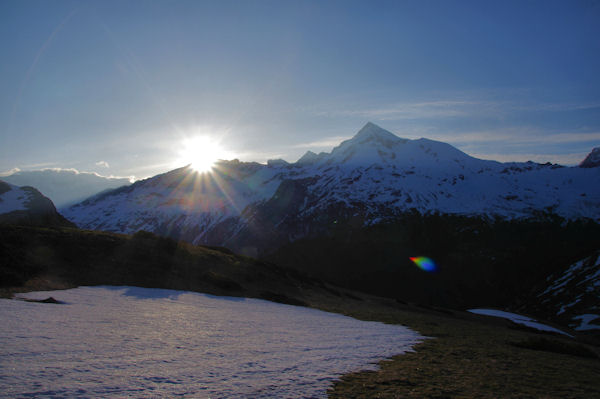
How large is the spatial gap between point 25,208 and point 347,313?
76.4 metres

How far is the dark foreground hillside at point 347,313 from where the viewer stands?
10.2m

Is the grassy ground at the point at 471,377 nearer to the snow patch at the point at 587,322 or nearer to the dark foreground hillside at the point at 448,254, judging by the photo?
the snow patch at the point at 587,322

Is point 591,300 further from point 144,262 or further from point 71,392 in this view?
point 71,392

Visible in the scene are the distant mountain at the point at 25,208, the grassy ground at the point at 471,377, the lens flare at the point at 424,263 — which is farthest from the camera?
the lens flare at the point at 424,263

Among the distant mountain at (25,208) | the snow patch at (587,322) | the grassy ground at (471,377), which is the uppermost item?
the distant mountain at (25,208)

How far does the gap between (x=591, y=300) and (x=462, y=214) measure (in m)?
103

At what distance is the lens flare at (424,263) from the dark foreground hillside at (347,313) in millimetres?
97836

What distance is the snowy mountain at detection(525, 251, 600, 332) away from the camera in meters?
71.2

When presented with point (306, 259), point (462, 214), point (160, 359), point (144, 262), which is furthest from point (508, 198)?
point (160, 359)

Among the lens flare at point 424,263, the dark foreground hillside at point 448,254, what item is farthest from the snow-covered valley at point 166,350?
the lens flare at point 424,263

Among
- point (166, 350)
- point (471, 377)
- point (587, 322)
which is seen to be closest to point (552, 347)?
point (471, 377)

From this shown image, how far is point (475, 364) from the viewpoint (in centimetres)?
1309

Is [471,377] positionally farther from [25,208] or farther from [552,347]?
[25,208]

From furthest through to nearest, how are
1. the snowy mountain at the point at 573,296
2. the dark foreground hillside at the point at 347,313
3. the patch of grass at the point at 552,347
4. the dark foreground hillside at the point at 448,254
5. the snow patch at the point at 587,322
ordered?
the dark foreground hillside at the point at 448,254 < the snowy mountain at the point at 573,296 < the snow patch at the point at 587,322 < the patch of grass at the point at 552,347 < the dark foreground hillside at the point at 347,313
